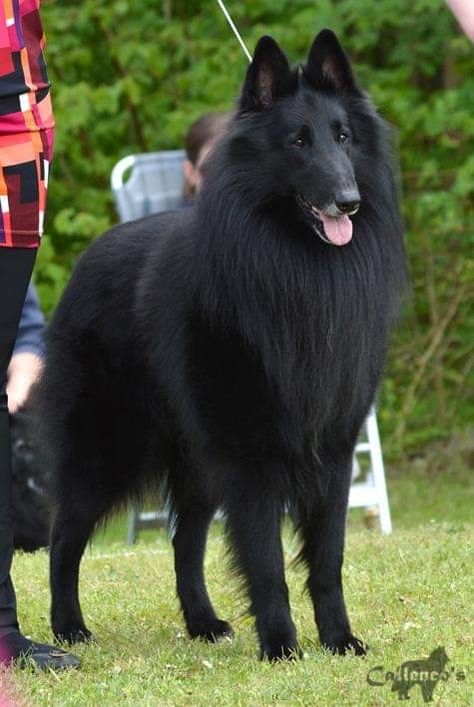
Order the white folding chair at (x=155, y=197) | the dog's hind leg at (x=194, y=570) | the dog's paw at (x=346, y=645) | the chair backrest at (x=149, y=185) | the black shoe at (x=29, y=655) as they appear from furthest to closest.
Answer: the chair backrest at (x=149, y=185) → the white folding chair at (x=155, y=197) → the dog's hind leg at (x=194, y=570) → the dog's paw at (x=346, y=645) → the black shoe at (x=29, y=655)

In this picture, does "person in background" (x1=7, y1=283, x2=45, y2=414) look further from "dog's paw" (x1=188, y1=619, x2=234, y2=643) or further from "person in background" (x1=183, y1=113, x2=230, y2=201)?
"dog's paw" (x1=188, y1=619, x2=234, y2=643)

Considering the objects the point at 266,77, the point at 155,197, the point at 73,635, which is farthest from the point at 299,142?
the point at 155,197

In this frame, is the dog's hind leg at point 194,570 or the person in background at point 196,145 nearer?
the dog's hind leg at point 194,570

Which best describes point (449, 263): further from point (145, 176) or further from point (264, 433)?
point (264, 433)

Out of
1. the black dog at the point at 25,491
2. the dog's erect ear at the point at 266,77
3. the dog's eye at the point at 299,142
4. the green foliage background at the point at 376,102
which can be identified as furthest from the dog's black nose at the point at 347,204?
the green foliage background at the point at 376,102

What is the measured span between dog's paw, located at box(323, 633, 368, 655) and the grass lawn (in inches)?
1.8

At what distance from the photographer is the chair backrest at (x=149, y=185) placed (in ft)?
24.4

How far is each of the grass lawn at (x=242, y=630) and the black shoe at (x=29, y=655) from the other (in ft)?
0.15

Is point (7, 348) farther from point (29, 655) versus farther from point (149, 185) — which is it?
point (149, 185)

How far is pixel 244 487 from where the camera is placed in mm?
3578

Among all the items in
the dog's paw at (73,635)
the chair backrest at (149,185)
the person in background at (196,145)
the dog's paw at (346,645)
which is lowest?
the dog's paw at (73,635)

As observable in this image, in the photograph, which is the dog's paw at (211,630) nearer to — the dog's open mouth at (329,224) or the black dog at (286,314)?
the black dog at (286,314)

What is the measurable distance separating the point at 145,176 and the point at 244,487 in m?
4.32

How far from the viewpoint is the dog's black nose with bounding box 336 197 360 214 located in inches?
134
